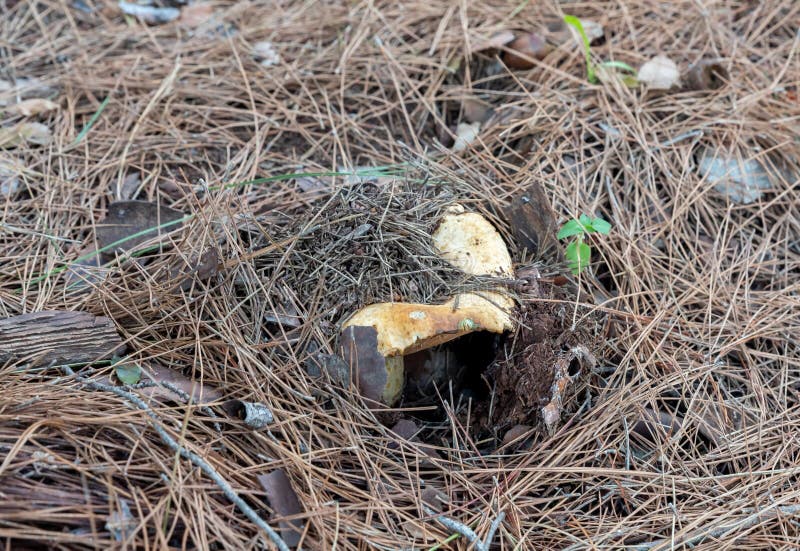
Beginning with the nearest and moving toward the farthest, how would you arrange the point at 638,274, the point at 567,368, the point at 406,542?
the point at 406,542 < the point at 567,368 < the point at 638,274

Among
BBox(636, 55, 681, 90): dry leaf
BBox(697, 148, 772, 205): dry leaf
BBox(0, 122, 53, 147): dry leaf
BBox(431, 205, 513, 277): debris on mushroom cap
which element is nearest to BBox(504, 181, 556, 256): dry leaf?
BBox(431, 205, 513, 277): debris on mushroom cap

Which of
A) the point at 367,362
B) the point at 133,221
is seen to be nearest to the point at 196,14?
the point at 133,221

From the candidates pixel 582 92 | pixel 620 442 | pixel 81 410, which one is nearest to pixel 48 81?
pixel 81 410

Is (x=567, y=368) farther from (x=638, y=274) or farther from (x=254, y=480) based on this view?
(x=254, y=480)

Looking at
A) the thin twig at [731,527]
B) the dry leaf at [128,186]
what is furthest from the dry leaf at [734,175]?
the dry leaf at [128,186]

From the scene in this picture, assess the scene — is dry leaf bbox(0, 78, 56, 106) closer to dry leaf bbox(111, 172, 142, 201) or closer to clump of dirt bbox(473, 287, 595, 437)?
dry leaf bbox(111, 172, 142, 201)

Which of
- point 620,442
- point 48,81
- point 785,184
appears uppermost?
point 48,81
